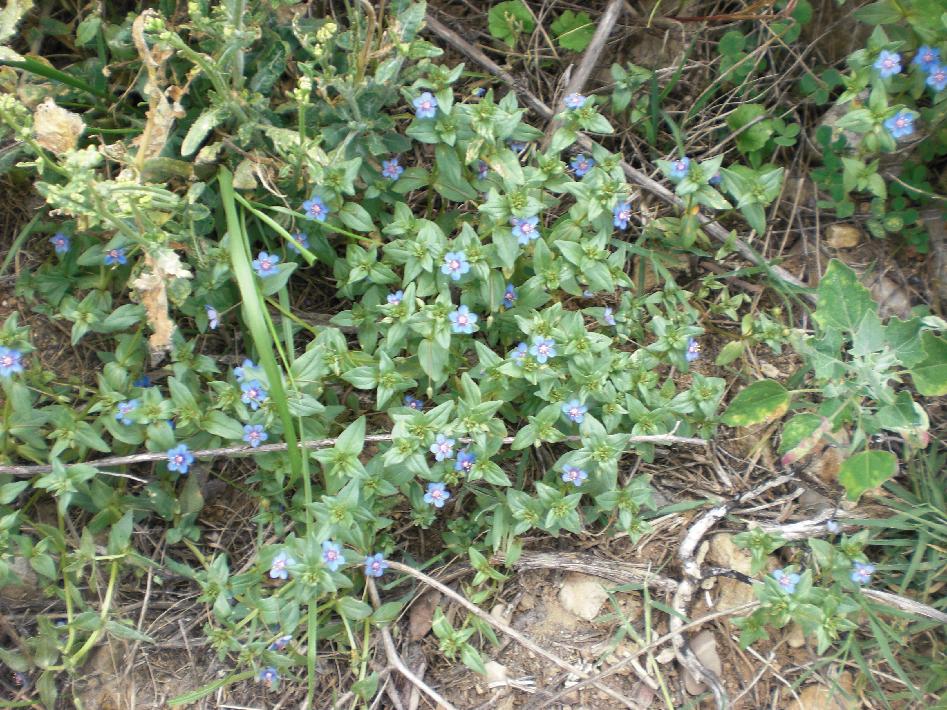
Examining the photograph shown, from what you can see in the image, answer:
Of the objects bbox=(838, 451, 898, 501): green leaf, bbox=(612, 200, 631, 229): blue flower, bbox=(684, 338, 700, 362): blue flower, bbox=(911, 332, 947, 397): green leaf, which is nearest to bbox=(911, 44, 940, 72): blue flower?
bbox=(911, 332, 947, 397): green leaf

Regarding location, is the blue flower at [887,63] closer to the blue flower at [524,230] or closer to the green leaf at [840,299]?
the green leaf at [840,299]

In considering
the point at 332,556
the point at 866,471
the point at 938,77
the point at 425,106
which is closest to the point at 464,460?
the point at 332,556

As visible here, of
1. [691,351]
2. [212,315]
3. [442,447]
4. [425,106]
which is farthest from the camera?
[691,351]

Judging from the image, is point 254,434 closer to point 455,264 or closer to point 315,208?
point 315,208

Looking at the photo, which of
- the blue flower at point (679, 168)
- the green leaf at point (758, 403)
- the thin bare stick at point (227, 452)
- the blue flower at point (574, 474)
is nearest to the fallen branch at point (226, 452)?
the thin bare stick at point (227, 452)

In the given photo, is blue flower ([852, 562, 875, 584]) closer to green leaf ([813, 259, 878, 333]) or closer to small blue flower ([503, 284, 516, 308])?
green leaf ([813, 259, 878, 333])

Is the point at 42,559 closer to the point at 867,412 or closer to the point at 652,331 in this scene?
the point at 652,331
